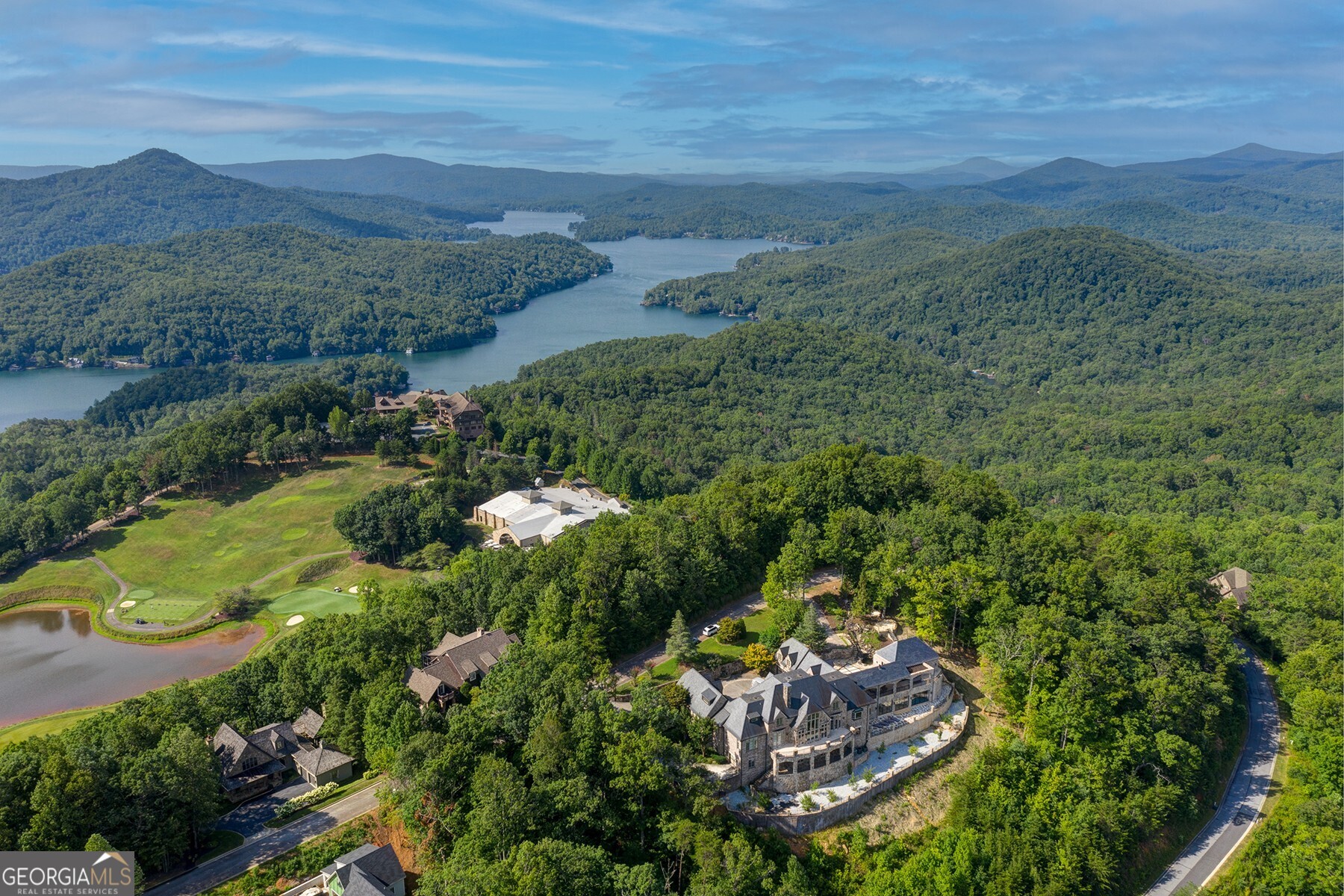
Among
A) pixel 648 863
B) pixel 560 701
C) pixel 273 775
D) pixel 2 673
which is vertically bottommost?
pixel 2 673

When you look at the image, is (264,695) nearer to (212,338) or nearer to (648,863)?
(648,863)

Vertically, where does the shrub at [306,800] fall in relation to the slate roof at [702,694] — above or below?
below

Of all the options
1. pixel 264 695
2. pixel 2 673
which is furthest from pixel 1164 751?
pixel 2 673

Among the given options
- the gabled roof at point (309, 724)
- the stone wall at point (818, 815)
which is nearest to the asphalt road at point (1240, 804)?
the stone wall at point (818, 815)

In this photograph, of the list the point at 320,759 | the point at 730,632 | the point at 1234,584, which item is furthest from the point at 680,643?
the point at 1234,584

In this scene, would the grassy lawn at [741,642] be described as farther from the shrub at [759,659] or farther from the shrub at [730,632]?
the shrub at [759,659]
